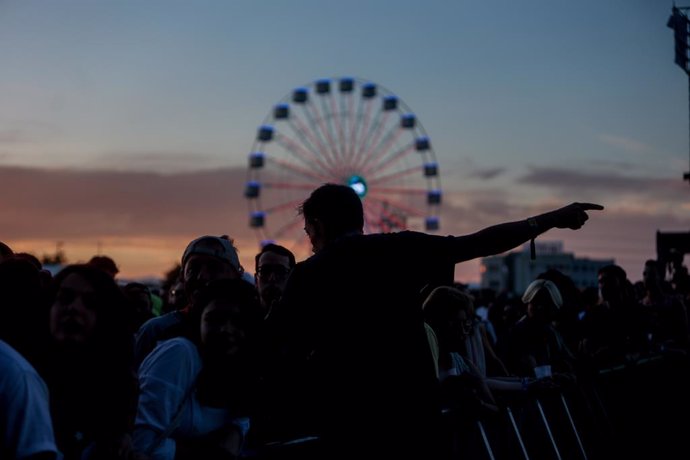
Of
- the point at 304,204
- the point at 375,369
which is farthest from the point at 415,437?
the point at 304,204

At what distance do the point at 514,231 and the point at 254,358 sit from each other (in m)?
1.15

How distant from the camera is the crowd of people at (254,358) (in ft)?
11.7

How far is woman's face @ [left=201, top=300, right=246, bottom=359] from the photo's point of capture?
4098 mm

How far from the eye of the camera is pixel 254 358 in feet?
13.6

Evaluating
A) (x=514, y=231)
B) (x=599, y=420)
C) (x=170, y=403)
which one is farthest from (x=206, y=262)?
(x=599, y=420)

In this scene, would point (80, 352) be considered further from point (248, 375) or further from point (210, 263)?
point (210, 263)

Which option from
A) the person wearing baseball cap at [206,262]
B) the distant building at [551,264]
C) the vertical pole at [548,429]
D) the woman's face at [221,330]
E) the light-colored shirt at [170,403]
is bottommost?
the vertical pole at [548,429]

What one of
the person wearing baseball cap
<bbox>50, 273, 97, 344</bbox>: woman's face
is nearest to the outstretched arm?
the person wearing baseball cap

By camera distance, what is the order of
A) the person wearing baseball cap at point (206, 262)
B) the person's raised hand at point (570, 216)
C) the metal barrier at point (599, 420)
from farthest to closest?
the metal barrier at point (599, 420) → the person wearing baseball cap at point (206, 262) → the person's raised hand at point (570, 216)

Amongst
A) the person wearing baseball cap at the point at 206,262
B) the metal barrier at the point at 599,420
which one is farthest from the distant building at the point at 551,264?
the person wearing baseball cap at the point at 206,262

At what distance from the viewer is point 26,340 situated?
11.7 feet

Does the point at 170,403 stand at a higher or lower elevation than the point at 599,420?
higher

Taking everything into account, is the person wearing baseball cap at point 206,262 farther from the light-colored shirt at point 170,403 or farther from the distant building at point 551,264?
the distant building at point 551,264

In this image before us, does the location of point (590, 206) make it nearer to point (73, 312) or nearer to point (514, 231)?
point (514, 231)
